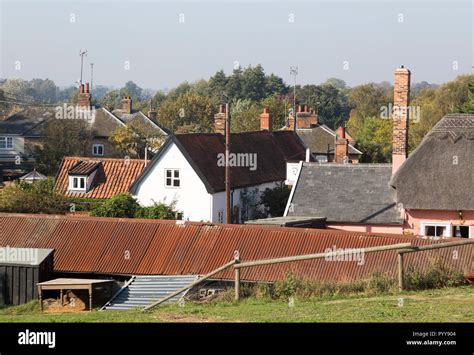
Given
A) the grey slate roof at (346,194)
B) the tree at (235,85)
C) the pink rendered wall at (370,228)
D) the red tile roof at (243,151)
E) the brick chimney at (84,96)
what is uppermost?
the tree at (235,85)

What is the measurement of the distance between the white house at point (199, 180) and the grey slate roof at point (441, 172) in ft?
49.8

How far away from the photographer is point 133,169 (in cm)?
5100

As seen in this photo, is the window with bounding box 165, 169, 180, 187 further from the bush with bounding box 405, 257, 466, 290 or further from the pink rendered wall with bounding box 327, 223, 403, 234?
the bush with bounding box 405, 257, 466, 290

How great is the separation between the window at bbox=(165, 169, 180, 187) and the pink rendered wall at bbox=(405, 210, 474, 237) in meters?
17.2

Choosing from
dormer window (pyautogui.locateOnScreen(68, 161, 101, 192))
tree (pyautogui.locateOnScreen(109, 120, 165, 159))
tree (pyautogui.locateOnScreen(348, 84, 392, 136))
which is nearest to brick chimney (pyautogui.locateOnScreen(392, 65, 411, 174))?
dormer window (pyautogui.locateOnScreen(68, 161, 101, 192))

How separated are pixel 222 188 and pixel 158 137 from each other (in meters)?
26.5

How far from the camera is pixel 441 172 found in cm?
3291

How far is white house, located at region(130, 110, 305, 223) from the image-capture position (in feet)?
153

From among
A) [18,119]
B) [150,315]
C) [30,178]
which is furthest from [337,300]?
[18,119]

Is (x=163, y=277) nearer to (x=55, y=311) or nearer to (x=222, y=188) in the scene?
(x=55, y=311)

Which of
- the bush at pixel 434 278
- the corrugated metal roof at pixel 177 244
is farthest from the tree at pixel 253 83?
the bush at pixel 434 278

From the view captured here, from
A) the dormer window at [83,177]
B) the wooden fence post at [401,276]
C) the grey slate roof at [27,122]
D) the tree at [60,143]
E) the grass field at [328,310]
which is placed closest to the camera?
the grass field at [328,310]

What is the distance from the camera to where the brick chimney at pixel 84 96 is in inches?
2860

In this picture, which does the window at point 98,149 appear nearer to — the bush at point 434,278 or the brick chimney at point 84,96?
the brick chimney at point 84,96
